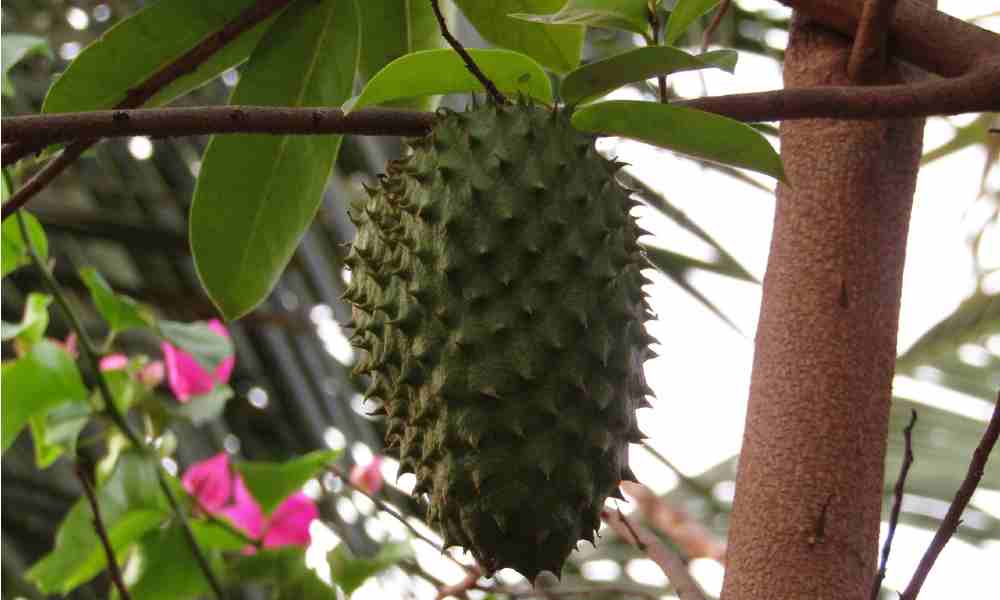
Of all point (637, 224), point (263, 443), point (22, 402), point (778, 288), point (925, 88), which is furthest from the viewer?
point (263, 443)

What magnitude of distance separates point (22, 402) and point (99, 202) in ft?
3.11

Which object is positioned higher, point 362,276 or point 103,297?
point 103,297

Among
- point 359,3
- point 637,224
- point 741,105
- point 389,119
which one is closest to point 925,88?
point 741,105

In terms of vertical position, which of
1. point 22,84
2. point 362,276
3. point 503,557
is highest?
point 22,84

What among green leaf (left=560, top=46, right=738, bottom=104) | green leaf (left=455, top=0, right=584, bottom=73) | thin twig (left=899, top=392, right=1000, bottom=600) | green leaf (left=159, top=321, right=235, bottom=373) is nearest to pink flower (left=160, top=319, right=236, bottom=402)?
green leaf (left=159, top=321, right=235, bottom=373)

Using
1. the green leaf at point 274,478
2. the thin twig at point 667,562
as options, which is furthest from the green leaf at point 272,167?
the green leaf at point 274,478

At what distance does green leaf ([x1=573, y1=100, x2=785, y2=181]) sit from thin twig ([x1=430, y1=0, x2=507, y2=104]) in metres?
0.06

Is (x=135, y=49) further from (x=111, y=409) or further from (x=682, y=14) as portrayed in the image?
(x=111, y=409)

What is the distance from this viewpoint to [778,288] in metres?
1.04

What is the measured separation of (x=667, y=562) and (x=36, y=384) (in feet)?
2.46

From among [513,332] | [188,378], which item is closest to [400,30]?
[513,332]

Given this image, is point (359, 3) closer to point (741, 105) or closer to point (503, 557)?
point (741, 105)

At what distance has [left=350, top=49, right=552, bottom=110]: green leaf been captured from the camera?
2.82 feet

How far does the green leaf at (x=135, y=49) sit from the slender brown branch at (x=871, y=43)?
0.48 metres
